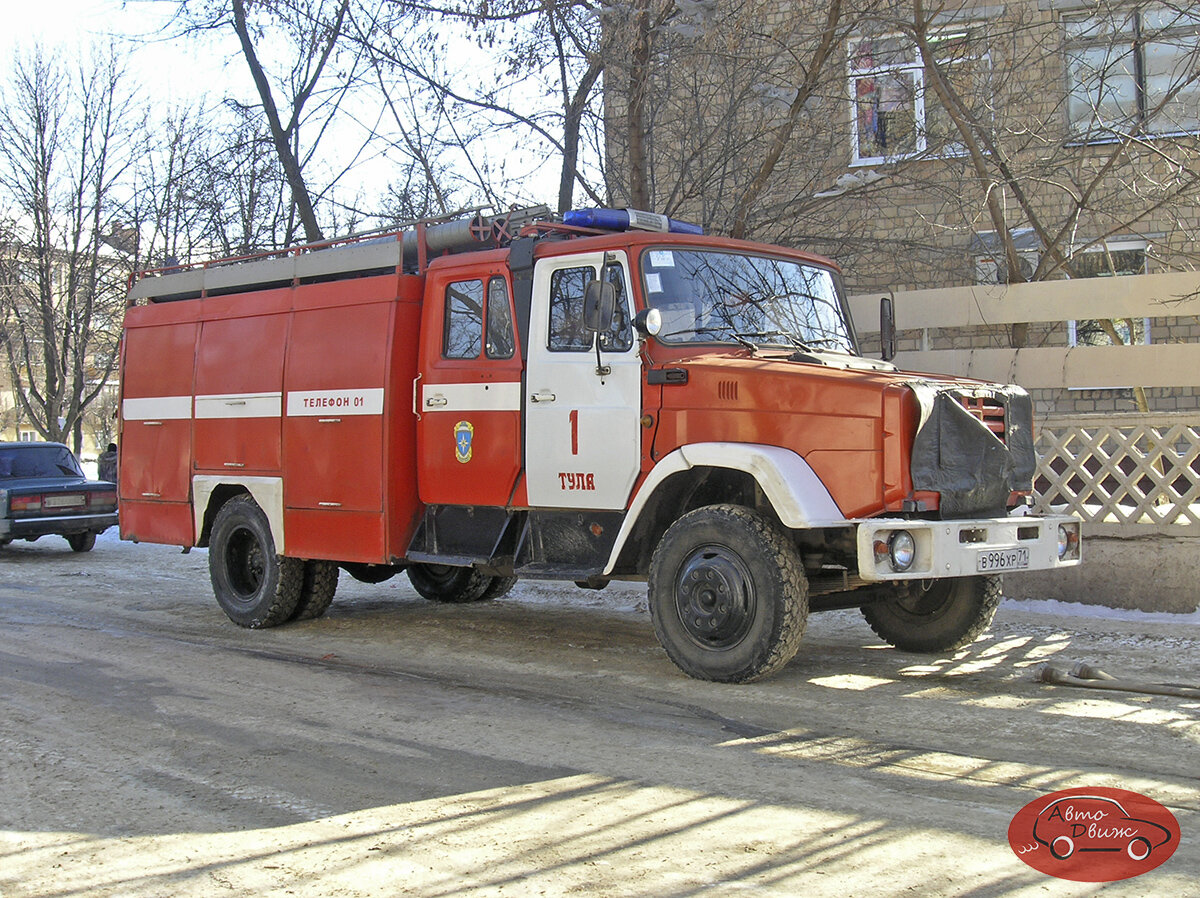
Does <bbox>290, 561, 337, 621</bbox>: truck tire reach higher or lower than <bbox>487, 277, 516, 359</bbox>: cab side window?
lower

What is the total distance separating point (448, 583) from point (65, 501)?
813cm

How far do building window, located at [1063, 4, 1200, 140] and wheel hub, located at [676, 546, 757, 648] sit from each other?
6.35 m

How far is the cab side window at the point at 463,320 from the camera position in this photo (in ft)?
26.0

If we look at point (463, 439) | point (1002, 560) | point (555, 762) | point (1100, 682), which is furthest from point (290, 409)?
point (1100, 682)

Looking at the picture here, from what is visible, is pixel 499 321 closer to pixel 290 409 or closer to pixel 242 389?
pixel 290 409

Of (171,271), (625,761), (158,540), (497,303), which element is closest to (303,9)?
(171,271)

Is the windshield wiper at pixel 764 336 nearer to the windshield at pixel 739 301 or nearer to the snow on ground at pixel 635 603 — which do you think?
the windshield at pixel 739 301

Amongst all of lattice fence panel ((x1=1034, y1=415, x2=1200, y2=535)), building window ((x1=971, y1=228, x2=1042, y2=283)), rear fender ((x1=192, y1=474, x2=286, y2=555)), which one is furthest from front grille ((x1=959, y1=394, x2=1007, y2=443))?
building window ((x1=971, y1=228, x2=1042, y2=283))

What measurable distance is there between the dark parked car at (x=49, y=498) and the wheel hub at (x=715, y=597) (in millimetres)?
11710

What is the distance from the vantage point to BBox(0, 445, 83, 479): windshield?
659 inches

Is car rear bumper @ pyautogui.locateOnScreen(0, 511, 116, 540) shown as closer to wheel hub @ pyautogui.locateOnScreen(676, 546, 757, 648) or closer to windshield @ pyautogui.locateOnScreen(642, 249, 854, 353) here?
windshield @ pyautogui.locateOnScreen(642, 249, 854, 353)

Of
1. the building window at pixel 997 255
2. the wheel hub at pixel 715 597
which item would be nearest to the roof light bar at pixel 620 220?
the wheel hub at pixel 715 597

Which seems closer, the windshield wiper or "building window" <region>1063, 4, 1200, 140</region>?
the windshield wiper

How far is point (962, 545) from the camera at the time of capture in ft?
20.4
